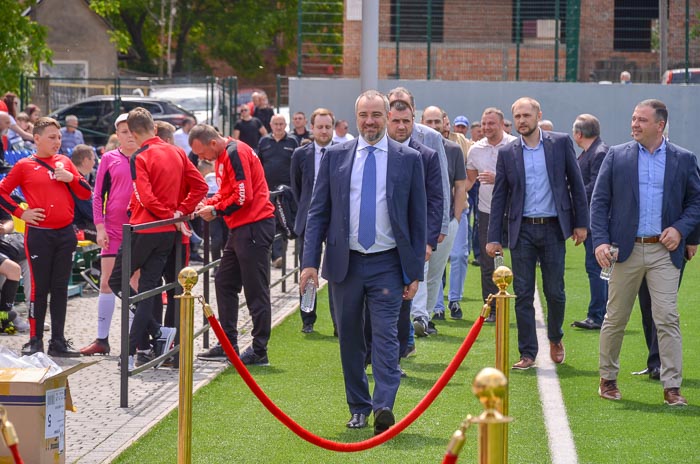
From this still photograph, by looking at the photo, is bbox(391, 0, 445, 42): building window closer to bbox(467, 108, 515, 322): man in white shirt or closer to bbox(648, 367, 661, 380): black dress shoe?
bbox(467, 108, 515, 322): man in white shirt

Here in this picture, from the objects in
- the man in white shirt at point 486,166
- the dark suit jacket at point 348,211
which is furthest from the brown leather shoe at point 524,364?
the dark suit jacket at point 348,211

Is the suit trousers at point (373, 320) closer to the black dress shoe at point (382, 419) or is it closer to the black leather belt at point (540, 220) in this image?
the black dress shoe at point (382, 419)

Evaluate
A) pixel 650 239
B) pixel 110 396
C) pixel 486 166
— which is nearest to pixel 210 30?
pixel 486 166

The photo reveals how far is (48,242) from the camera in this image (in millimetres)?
10445

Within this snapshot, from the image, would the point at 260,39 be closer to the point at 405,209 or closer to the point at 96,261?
the point at 96,261

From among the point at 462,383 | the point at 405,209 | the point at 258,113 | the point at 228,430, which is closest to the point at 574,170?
the point at 462,383

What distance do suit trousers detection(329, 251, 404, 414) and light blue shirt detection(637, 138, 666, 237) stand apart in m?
2.00

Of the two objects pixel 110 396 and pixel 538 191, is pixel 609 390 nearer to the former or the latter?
pixel 538 191

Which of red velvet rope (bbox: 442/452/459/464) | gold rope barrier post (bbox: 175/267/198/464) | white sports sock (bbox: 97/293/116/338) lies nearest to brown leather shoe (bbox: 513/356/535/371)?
white sports sock (bbox: 97/293/116/338)

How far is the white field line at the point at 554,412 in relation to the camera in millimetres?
7215

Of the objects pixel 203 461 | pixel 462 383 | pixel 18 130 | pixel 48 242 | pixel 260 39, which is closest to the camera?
pixel 203 461

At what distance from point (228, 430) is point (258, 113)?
1863cm

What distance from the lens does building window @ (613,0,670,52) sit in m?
31.2

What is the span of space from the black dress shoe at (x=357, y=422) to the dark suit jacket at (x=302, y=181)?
11.3 feet
